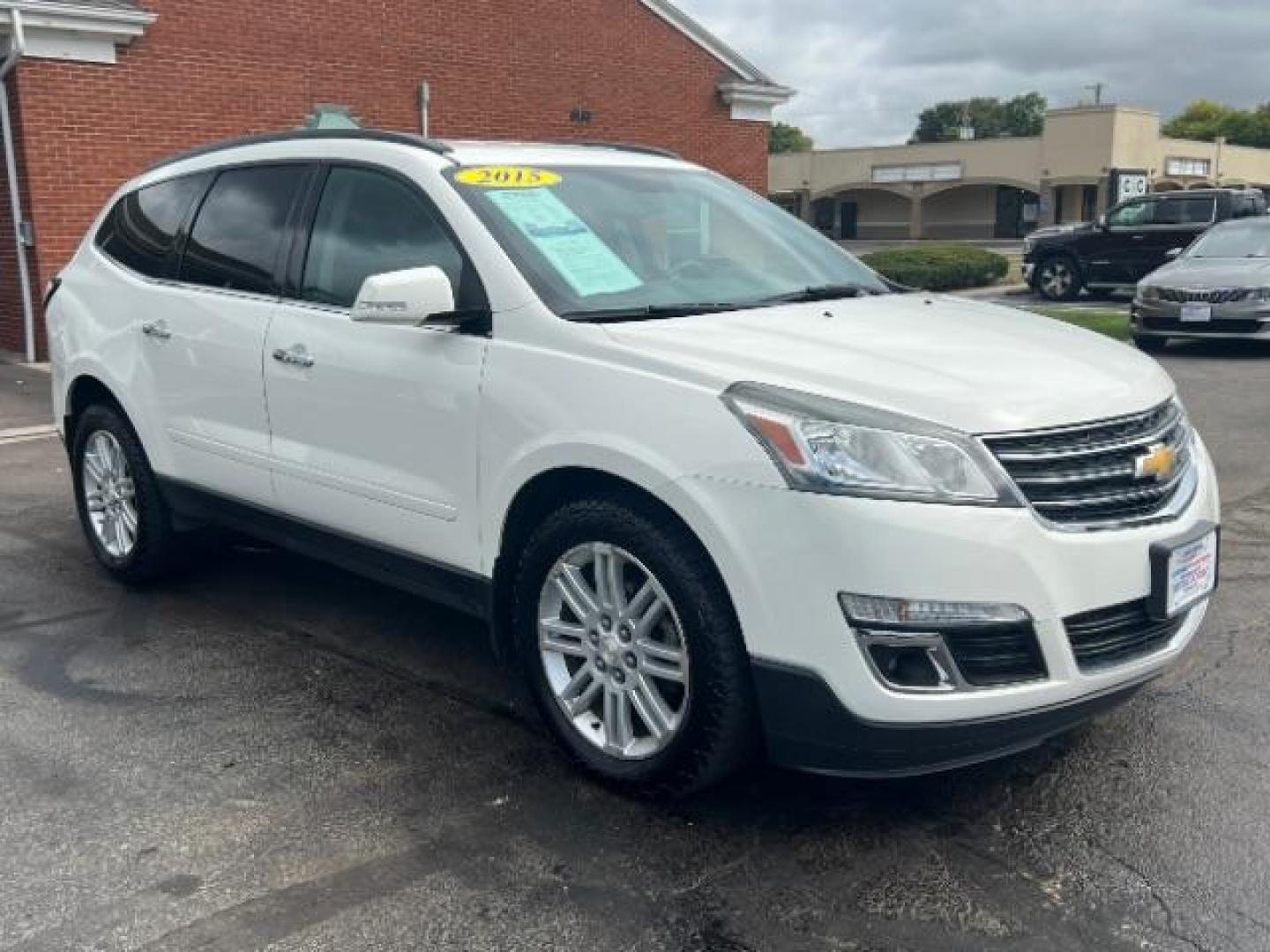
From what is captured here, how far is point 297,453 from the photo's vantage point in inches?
172

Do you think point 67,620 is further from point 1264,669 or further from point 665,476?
point 1264,669

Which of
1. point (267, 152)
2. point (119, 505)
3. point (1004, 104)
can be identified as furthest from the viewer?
point (1004, 104)

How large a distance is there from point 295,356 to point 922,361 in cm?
215

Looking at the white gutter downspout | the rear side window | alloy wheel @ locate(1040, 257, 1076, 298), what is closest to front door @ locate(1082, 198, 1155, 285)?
the rear side window

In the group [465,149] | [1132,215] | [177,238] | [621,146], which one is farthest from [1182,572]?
[1132,215]

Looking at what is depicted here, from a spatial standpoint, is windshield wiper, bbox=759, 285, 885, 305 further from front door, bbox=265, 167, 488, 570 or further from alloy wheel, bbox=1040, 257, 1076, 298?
alloy wheel, bbox=1040, 257, 1076, 298

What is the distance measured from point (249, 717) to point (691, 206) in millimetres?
2331

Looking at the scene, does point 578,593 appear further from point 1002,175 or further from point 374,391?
point 1002,175

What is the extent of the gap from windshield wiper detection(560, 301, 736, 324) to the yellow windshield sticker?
66 cm

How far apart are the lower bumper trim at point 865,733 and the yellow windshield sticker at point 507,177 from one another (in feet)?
6.02

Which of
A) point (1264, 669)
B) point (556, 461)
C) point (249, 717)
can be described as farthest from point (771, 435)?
point (1264, 669)

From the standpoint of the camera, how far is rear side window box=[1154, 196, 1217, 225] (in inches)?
752

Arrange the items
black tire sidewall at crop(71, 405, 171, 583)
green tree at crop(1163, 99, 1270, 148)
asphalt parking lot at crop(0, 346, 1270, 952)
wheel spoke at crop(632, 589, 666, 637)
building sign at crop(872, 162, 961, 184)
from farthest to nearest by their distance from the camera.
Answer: green tree at crop(1163, 99, 1270, 148), building sign at crop(872, 162, 961, 184), black tire sidewall at crop(71, 405, 171, 583), wheel spoke at crop(632, 589, 666, 637), asphalt parking lot at crop(0, 346, 1270, 952)

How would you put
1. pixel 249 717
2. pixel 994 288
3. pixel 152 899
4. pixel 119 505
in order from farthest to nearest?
pixel 994 288
pixel 119 505
pixel 249 717
pixel 152 899
